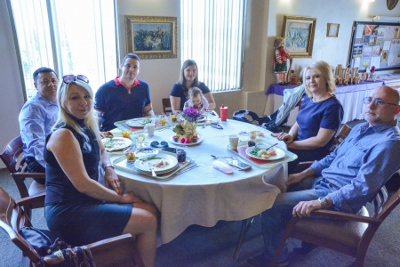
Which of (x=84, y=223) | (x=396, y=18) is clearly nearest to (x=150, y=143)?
(x=84, y=223)

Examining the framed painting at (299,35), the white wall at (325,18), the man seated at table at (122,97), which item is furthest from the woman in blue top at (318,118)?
the framed painting at (299,35)

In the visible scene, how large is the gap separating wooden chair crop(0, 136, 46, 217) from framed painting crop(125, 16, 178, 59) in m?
1.92

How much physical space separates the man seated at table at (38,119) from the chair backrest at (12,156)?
41mm

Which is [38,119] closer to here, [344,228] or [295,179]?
[295,179]

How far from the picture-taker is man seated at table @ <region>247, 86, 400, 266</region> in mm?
1360

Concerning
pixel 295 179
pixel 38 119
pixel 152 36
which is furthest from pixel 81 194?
pixel 152 36

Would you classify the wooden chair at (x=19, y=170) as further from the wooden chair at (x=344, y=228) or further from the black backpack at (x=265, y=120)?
the black backpack at (x=265, y=120)

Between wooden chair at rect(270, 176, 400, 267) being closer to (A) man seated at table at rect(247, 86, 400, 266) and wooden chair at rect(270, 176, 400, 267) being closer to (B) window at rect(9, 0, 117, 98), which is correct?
(A) man seated at table at rect(247, 86, 400, 266)

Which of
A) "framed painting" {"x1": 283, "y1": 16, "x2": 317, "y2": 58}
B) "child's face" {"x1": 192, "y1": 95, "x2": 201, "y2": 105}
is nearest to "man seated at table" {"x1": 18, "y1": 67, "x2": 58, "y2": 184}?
"child's face" {"x1": 192, "y1": 95, "x2": 201, "y2": 105}

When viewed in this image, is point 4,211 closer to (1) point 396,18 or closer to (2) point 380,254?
(2) point 380,254

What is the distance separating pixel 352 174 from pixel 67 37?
10.1ft

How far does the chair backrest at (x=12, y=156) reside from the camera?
5.52ft

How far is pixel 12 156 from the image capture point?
5.77ft

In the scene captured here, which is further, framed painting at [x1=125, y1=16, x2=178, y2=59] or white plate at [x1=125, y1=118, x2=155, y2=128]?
framed painting at [x1=125, y1=16, x2=178, y2=59]
